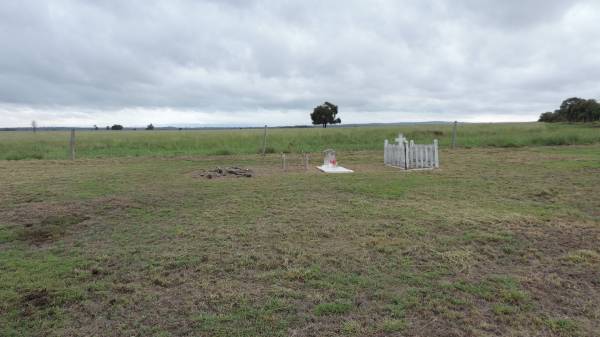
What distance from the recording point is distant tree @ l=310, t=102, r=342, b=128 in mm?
70188

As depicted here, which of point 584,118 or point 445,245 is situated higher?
point 584,118

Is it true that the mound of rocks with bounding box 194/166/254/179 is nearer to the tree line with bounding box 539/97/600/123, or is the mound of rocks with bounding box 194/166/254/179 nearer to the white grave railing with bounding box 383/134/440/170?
the white grave railing with bounding box 383/134/440/170

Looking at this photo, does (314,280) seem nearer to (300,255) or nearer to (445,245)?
(300,255)

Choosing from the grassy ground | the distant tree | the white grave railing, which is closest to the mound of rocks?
the grassy ground

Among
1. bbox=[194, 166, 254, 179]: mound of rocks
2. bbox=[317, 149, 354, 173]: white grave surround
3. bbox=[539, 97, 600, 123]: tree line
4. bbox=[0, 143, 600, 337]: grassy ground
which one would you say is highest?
bbox=[539, 97, 600, 123]: tree line

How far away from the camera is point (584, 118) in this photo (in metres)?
56.2

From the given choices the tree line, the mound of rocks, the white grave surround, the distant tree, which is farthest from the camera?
the distant tree

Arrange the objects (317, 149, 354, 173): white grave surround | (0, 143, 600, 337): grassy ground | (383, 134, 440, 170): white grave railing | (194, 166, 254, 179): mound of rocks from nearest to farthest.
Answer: (0, 143, 600, 337): grassy ground, (194, 166, 254, 179): mound of rocks, (317, 149, 354, 173): white grave surround, (383, 134, 440, 170): white grave railing

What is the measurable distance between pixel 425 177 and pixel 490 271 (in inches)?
231

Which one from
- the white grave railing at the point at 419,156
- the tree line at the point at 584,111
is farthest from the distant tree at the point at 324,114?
the white grave railing at the point at 419,156

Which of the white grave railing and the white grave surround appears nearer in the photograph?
the white grave surround

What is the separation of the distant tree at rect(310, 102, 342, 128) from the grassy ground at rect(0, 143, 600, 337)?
63779 millimetres

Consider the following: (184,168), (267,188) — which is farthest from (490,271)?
(184,168)

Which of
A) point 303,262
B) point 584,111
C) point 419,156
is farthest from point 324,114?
point 303,262
